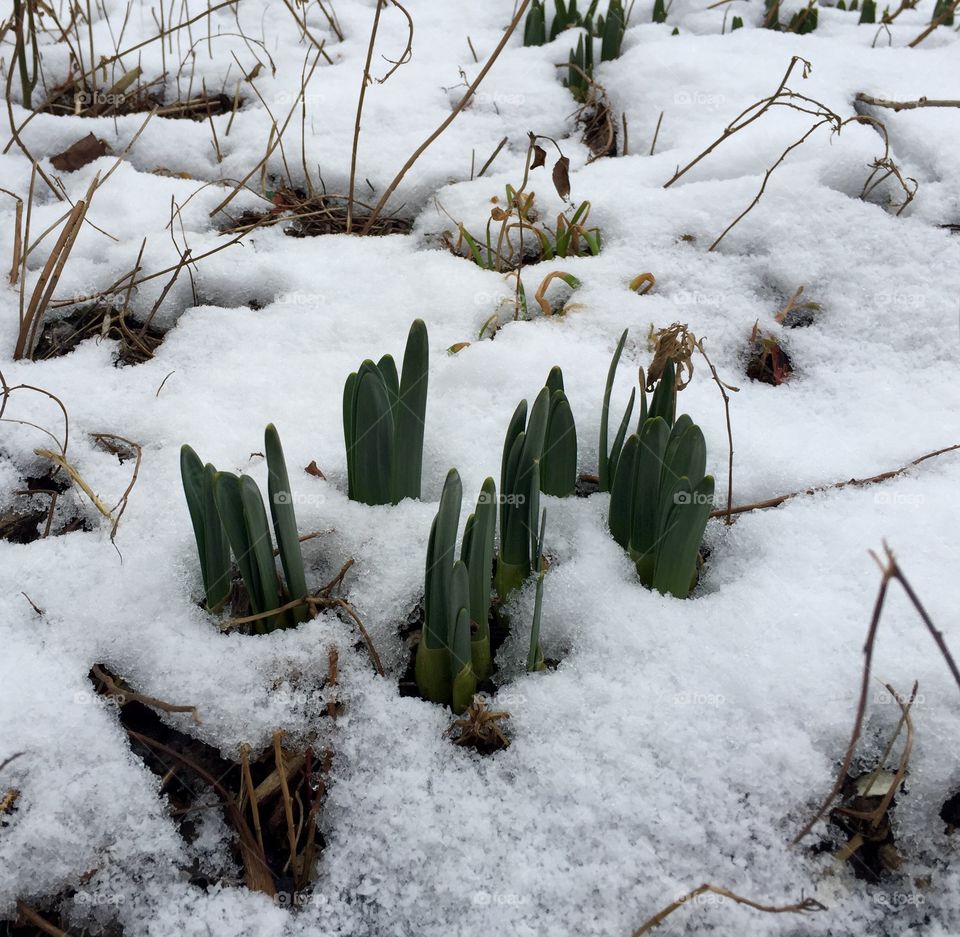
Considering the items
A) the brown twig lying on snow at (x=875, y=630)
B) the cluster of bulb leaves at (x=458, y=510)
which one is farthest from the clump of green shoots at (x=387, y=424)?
the brown twig lying on snow at (x=875, y=630)

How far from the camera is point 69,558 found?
1535 millimetres

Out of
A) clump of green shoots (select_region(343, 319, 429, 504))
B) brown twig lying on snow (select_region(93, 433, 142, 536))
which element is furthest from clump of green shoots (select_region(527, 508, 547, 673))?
brown twig lying on snow (select_region(93, 433, 142, 536))

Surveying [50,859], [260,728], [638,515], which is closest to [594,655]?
[638,515]

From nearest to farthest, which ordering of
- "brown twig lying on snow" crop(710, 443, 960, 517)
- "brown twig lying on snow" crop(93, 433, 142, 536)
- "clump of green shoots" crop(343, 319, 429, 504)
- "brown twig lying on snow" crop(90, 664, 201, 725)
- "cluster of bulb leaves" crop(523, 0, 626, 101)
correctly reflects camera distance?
1. "brown twig lying on snow" crop(90, 664, 201, 725)
2. "clump of green shoots" crop(343, 319, 429, 504)
3. "brown twig lying on snow" crop(93, 433, 142, 536)
4. "brown twig lying on snow" crop(710, 443, 960, 517)
5. "cluster of bulb leaves" crop(523, 0, 626, 101)

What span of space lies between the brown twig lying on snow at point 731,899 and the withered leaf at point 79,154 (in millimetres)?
2832

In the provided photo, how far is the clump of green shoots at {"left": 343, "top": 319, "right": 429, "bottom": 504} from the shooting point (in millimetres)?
1430

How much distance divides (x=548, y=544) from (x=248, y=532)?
1.97 ft

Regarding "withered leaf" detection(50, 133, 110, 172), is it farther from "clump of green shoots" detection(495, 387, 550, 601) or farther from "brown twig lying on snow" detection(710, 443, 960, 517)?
"brown twig lying on snow" detection(710, 443, 960, 517)

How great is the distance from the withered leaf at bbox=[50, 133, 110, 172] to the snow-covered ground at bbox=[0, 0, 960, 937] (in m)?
0.07

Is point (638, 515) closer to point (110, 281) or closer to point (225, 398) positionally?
point (225, 398)

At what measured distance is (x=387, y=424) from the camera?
149 cm

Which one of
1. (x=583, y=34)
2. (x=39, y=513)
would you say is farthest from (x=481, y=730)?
(x=583, y=34)

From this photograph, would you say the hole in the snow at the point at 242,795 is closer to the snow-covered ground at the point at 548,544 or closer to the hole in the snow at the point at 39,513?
the snow-covered ground at the point at 548,544

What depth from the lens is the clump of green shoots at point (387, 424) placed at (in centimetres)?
143
